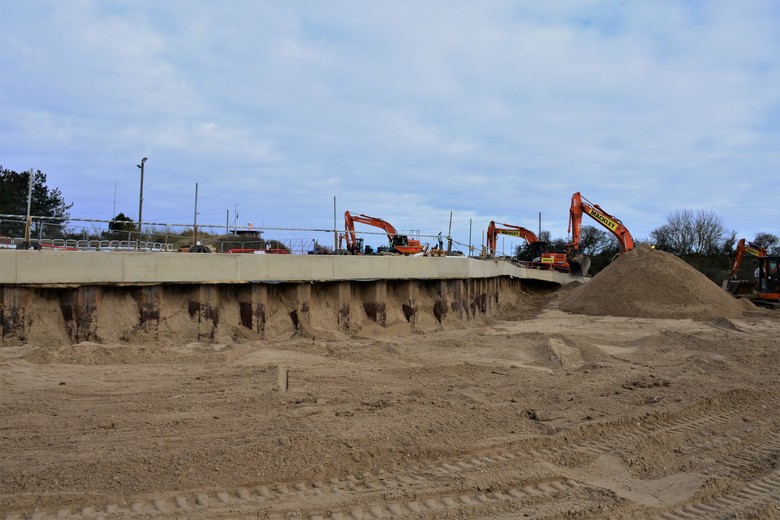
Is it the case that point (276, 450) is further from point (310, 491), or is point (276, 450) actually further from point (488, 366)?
point (488, 366)

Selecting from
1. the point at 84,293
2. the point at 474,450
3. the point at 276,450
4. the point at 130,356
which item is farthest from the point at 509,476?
the point at 84,293

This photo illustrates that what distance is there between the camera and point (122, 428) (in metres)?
5.73

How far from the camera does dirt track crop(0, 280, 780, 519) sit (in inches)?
176

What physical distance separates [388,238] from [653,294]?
42.6 ft

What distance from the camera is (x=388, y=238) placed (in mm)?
30203

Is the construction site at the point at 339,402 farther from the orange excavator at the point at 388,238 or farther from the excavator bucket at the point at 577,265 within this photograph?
the excavator bucket at the point at 577,265

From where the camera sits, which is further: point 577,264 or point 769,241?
point 769,241

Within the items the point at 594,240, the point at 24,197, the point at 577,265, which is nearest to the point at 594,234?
the point at 594,240

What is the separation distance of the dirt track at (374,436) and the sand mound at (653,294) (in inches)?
436

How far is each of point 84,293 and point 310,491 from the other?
7.70 metres

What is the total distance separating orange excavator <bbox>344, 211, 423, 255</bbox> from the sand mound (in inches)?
311

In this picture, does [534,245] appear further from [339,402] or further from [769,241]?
[769,241]

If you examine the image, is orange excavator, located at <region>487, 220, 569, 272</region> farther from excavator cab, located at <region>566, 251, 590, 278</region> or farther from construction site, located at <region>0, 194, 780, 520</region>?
construction site, located at <region>0, 194, 780, 520</region>

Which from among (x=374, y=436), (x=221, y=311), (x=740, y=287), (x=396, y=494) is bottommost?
(x=396, y=494)
